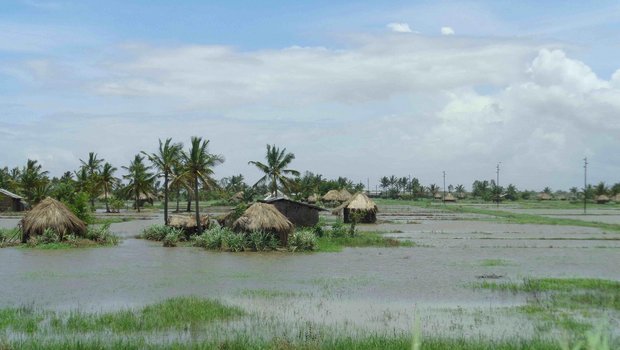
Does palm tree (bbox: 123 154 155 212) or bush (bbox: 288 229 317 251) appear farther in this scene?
palm tree (bbox: 123 154 155 212)

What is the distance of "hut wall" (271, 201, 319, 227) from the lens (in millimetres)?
39625

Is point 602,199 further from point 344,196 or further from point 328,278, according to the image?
point 328,278

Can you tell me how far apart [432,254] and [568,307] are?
12.2 metres

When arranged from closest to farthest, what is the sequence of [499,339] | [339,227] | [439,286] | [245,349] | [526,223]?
[245,349] < [499,339] < [439,286] < [339,227] < [526,223]

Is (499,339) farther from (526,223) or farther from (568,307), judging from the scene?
(526,223)

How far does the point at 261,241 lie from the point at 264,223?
0.77m

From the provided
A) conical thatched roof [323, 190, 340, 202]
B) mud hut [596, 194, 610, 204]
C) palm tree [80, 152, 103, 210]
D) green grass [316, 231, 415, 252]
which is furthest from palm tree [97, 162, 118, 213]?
mud hut [596, 194, 610, 204]

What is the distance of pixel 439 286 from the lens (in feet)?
58.7

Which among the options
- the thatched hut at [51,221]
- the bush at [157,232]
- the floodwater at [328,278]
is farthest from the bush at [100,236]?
the bush at [157,232]

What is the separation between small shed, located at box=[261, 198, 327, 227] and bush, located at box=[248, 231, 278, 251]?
12.1 m

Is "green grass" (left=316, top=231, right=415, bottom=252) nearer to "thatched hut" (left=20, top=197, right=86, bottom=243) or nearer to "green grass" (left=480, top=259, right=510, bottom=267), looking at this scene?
"green grass" (left=480, top=259, right=510, bottom=267)

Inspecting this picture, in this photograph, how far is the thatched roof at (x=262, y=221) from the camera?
2703 centimetres

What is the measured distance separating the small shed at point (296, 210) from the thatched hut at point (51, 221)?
12974 millimetres

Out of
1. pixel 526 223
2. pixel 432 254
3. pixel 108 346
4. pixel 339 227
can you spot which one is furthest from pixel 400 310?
pixel 526 223
